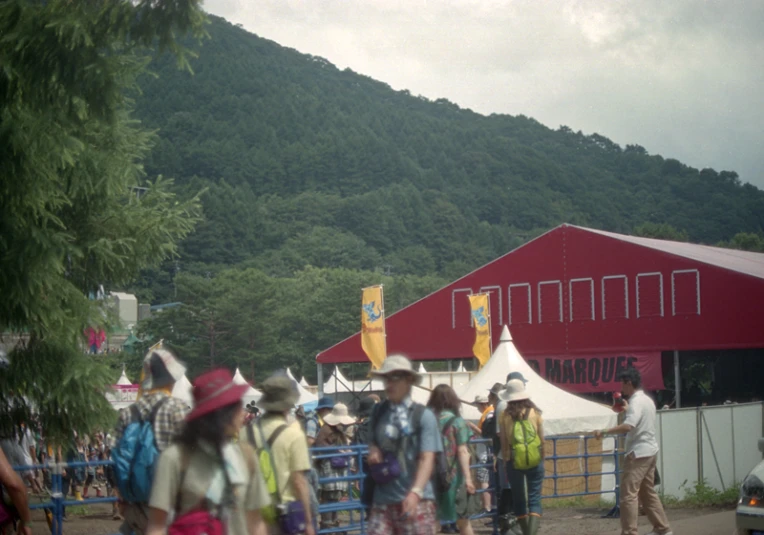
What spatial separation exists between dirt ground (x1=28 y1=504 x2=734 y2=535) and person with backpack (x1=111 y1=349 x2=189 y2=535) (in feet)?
20.5

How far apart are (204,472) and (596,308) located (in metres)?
32.9

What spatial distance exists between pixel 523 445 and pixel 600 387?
84.6 ft

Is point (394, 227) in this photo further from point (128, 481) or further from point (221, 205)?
point (128, 481)

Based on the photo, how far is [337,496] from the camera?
11680 millimetres

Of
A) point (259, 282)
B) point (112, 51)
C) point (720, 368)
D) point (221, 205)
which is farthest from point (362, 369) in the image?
point (112, 51)

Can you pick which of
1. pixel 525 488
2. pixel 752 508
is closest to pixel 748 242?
pixel 525 488

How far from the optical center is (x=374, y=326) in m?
28.0

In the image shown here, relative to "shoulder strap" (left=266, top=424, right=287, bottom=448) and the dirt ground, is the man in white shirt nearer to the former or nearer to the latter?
the dirt ground

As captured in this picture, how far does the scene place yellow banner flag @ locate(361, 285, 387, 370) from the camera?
27656mm

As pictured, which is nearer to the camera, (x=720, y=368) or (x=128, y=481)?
(x=128, y=481)

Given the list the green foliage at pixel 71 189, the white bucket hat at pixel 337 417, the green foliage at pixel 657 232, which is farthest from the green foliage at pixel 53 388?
the green foliage at pixel 657 232

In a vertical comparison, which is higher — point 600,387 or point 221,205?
point 221,205

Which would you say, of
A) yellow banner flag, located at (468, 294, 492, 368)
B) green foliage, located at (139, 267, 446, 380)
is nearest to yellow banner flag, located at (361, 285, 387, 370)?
yellow banner flag, located at (468, 294, 492, 368)

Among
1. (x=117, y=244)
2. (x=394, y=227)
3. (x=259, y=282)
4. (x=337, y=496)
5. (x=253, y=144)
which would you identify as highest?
(x=253, y=144)
